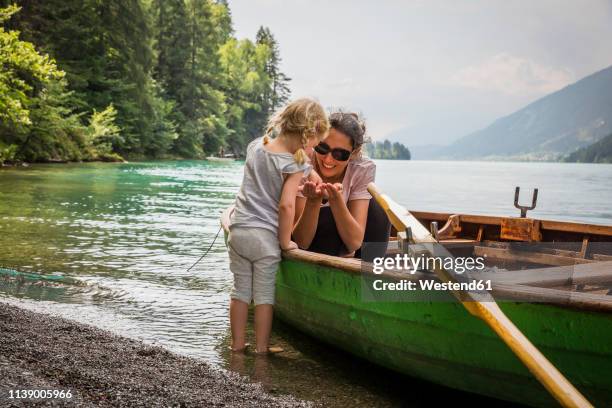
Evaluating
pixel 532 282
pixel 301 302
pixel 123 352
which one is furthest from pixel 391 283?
pixel 123 352

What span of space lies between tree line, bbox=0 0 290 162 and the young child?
1608 centimetres

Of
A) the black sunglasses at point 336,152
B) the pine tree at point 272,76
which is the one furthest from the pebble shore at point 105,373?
the pine tree at point 272,76

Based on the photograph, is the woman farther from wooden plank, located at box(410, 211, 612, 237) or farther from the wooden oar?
wooden plank, located at box(410, 211, 612, 237)

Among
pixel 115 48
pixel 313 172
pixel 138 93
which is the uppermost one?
pixel 115 48

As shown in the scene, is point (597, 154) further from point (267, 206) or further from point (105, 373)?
point (105, 373)

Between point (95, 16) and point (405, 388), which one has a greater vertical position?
point (95, 16)

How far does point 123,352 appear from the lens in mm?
4117

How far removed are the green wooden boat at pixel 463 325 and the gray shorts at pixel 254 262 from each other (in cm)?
17

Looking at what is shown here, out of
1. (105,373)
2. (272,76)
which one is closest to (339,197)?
(105,373)

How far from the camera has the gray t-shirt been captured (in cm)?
436

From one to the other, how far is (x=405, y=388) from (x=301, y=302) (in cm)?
101

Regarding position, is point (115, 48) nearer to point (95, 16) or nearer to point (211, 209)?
point (95, 16)

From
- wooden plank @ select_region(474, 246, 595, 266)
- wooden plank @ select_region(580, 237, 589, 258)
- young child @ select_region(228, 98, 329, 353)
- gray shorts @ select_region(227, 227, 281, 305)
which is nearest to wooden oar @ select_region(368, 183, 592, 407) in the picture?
young child @ select_region(228, 98, 329, 353)

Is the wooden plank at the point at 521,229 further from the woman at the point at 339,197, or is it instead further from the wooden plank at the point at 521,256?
the woman at the point at 339,197
